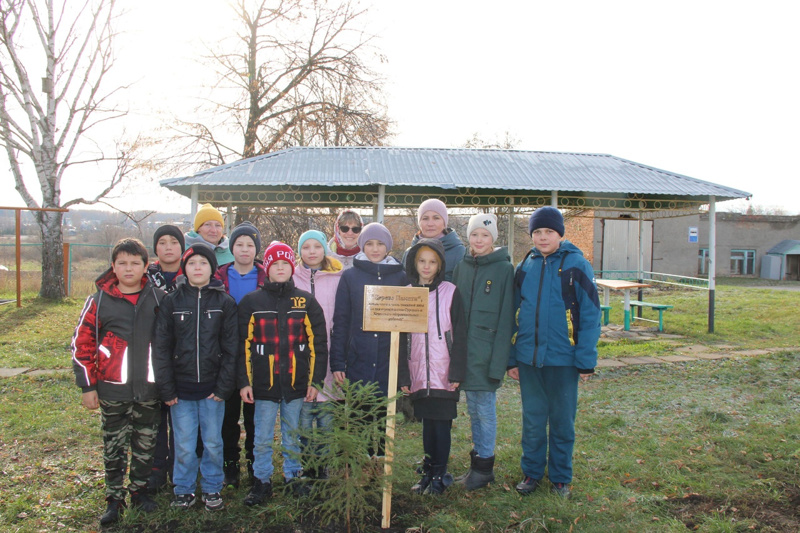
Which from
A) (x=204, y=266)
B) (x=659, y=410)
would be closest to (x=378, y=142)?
(x=659, y=410)

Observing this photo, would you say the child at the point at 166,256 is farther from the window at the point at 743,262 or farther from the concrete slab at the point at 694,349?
the window at the point at 743,262

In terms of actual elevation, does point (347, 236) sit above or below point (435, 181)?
below

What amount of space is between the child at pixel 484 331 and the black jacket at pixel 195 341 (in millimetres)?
1543

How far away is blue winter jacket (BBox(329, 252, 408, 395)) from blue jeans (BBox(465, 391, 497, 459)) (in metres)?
0.62

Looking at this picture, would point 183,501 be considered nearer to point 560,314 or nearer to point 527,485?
point 527,485

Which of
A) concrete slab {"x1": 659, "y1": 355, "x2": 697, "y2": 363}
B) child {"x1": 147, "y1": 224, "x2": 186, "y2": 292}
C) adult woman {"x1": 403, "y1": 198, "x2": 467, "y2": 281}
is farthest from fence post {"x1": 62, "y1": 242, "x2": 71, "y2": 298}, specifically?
concrete slab {"x1": 659, "y1": 355, "x2": 697, "y2": 363}

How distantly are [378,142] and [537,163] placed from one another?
616 cm

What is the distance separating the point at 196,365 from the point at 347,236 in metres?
1.45

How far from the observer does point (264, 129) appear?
14.5 m

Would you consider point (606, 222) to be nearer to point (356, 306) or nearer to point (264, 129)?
point (264, 129)

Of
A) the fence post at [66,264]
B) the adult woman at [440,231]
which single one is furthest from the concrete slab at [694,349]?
the fence post at [66,264]

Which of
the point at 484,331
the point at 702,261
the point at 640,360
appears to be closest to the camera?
the point at 484,331

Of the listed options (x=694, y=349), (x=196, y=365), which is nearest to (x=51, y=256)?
(x=196, y=365)

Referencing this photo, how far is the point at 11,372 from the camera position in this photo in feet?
21.3
